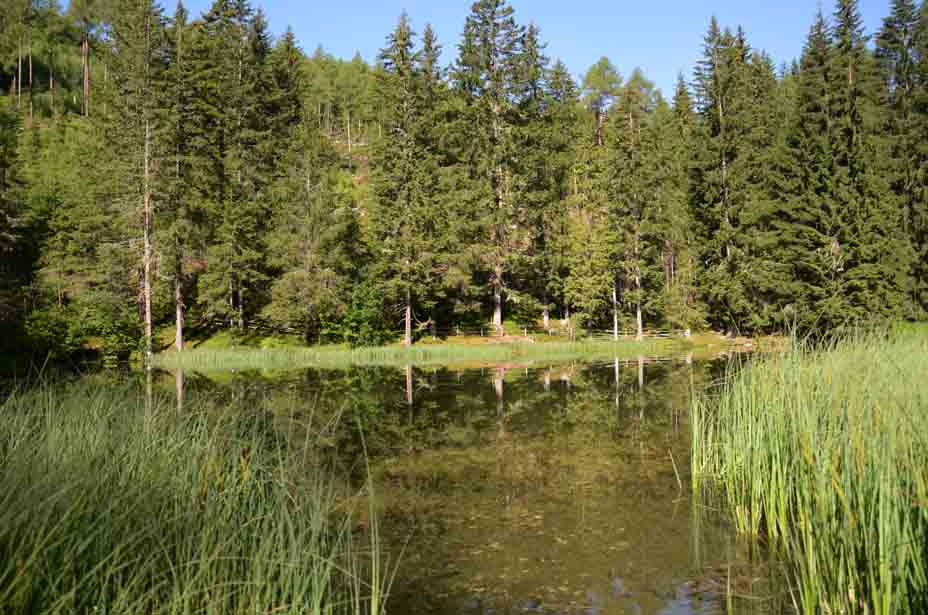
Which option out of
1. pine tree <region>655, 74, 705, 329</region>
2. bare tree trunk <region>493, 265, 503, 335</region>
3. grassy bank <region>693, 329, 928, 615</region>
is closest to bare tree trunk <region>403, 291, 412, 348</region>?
bare tree trunk <region>493, 265, 503, 335</region>

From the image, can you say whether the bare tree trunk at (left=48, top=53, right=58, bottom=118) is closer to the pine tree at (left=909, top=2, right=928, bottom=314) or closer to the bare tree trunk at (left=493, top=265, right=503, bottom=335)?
the bare tree trunk at (left=493, top=265, right=503, bottom=335)

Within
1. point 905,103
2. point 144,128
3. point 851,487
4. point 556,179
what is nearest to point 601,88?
point 556,179

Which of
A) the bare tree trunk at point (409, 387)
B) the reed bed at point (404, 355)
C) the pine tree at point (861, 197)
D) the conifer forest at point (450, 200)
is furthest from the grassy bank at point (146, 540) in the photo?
the pine tree at point (861, 197)

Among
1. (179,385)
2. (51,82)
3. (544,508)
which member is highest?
(51,82)

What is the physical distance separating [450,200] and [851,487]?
35.3 meters

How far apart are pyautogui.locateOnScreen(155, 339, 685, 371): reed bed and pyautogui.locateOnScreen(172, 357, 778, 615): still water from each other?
1154cm

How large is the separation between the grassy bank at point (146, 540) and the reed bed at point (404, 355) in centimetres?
2210

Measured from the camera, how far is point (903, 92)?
36469 millimetres

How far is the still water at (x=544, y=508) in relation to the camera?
5.80m

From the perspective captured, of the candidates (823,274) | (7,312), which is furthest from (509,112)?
(7,312)

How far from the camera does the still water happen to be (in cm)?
580

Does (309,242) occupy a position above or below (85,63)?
below

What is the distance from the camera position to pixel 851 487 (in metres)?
4.98

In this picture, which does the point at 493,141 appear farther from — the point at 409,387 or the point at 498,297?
the point at 409,387
